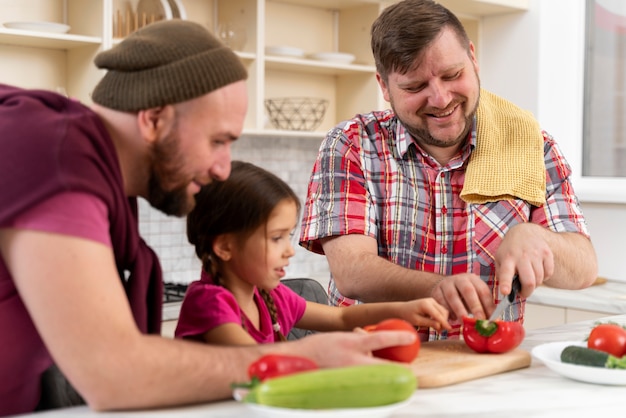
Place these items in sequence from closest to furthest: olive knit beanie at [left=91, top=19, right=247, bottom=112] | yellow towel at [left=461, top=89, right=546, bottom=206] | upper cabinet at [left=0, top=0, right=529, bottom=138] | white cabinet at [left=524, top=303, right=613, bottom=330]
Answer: olive knit beanie at [left=91, top=19, right=247, bottom=112]
yellow towel at [left=461, top=89, right=546, bottom=206]
upper cabinet at [left=0, top=0, right=529, bottom=138]
white cabinet at [left=524, top=303, right=613, bottom=330]

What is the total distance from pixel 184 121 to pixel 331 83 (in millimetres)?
3036

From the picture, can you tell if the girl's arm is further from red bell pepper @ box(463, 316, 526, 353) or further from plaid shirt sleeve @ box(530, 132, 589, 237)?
plaid shirt sleeve @ box(530, 132, 589, 237)

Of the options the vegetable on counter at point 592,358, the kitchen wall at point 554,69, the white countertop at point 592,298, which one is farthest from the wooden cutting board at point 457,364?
the kitchen wall at point 554,69

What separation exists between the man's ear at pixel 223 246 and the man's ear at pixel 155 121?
39 centimetres

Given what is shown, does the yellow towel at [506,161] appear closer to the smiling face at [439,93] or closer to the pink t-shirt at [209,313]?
the smiling face at [439,93]

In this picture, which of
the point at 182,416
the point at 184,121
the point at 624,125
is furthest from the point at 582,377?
the point at 624,125

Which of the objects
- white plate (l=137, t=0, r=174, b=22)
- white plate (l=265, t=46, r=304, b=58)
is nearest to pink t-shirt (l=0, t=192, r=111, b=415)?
white plate (l=137, t=0, r=174, b=22)

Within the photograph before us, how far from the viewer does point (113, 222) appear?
4.61 ft

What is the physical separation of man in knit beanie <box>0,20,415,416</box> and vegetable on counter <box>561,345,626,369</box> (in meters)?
0.34

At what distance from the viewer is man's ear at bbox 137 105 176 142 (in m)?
1.43

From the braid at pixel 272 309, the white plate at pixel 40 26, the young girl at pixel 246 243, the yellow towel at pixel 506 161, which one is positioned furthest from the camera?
the white plate at pixel 40 26

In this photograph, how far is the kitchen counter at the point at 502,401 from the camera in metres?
1.35

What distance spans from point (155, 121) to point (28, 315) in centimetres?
39

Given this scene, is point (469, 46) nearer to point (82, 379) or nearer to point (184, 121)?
point (184, 121)
